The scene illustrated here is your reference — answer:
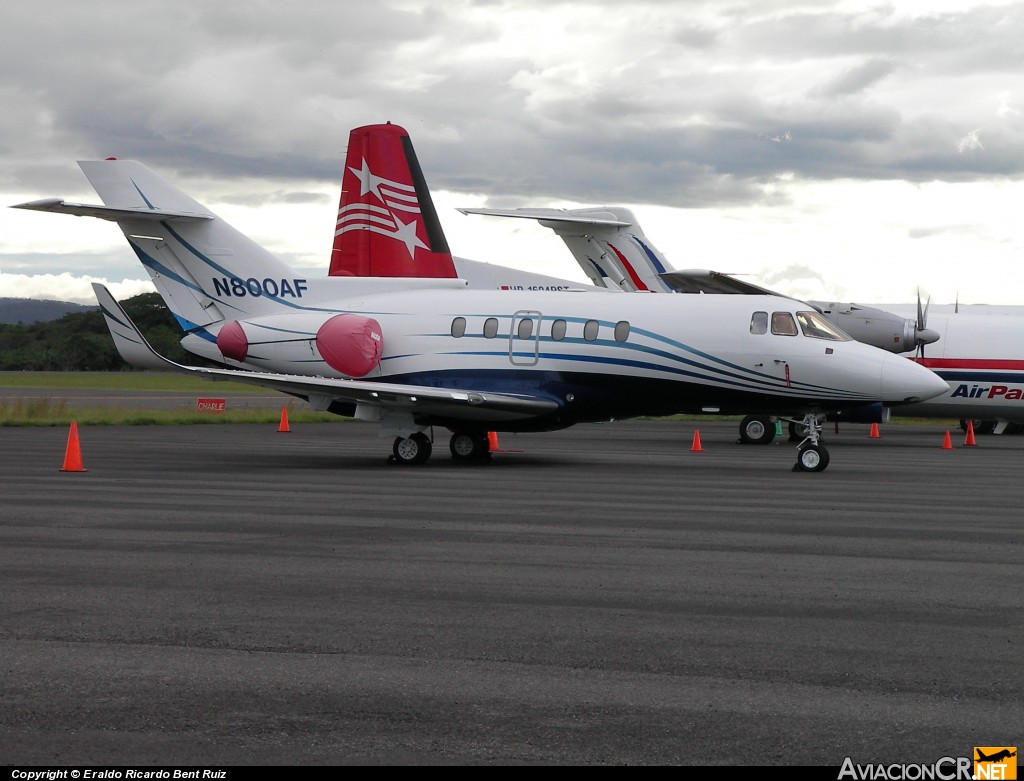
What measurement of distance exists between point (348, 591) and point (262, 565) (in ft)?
4.75

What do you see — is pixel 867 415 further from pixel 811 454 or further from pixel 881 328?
pixel 811 454

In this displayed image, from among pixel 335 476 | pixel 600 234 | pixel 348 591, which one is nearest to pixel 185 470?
pixel 335 476

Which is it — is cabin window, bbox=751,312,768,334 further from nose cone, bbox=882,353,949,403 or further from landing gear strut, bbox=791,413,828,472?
nose cone, bbox=882,353,949,403

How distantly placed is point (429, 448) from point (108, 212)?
7523mm

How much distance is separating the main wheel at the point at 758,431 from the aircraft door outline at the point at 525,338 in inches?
403

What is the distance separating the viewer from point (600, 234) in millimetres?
38812

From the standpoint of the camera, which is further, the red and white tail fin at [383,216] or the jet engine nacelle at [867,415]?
the jet engine nacelle at [867,415]

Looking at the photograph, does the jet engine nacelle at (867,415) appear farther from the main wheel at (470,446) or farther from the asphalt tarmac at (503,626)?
the asphalt tarmac at (503,626)

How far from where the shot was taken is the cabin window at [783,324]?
73.6 ft

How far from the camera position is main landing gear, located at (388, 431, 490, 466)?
22797mm

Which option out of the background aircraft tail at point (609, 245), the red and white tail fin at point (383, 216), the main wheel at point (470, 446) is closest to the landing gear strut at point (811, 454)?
the main wheel at point (470, 446)

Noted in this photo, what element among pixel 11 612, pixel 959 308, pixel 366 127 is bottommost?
pixel 11 612

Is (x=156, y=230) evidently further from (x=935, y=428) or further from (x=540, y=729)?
(x=935, y=428)

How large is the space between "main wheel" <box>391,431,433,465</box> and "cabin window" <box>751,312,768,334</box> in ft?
19.7
